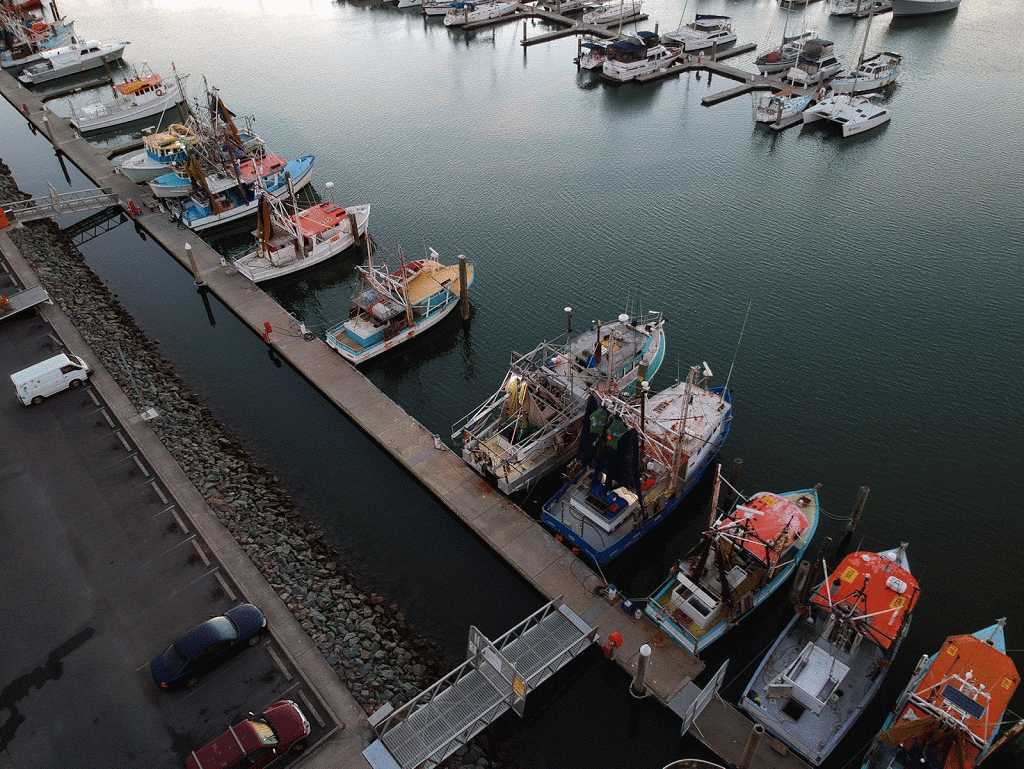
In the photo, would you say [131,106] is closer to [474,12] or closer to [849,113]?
[474,12]

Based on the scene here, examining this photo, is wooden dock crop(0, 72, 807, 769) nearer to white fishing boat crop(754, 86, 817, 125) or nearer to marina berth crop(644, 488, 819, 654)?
marina berth crop(644, 488, 819, 654)

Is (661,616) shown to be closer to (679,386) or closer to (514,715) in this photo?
(514,715)

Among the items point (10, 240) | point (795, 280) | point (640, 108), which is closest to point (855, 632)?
point (795, 280)

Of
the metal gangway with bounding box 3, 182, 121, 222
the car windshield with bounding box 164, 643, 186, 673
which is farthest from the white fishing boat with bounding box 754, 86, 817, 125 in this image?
the car windshield with bounding box 164, 643, 186, 673

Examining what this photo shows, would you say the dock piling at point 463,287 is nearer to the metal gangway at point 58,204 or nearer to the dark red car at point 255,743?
the dark red car at point 255,743

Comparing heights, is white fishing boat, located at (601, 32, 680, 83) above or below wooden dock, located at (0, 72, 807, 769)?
above

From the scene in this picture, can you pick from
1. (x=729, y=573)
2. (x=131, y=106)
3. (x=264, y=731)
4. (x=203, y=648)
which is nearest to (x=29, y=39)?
(x=131, y=106)
